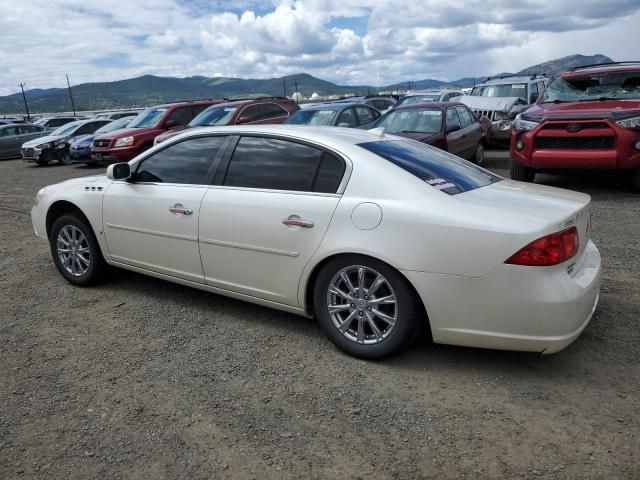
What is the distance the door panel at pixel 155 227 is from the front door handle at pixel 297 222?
0.82 meters

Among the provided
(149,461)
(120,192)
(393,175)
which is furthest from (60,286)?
(393,175)

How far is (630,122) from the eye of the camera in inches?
291

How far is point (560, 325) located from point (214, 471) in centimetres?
191

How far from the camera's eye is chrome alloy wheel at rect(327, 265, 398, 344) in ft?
10.7

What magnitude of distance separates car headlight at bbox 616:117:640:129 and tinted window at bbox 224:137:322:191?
18.6 ft

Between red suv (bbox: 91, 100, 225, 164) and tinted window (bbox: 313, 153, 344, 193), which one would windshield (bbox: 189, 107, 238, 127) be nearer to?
red suv (bbox: 91, 100, 225, 164)

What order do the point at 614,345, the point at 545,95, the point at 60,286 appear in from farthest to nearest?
the point at 545,95, the point at 60,286, the point at 614,345

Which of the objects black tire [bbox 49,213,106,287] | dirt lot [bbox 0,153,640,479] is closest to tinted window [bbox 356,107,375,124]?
black tire [bbox 49,213,106,287]

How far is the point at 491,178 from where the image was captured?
397 centimetres

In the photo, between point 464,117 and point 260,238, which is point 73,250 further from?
point 464,117

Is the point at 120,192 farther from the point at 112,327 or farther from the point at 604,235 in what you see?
the point at 604,235

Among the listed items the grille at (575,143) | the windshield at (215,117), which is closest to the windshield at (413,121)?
the grille at (575,143)

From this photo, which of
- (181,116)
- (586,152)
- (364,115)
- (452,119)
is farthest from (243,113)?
(586,152)

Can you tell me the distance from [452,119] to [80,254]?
300 inches
